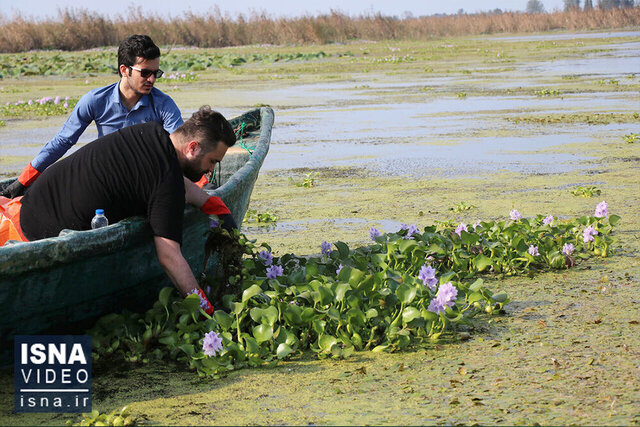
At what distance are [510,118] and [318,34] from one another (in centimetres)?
3361

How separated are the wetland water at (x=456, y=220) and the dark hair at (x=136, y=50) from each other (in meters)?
1.74

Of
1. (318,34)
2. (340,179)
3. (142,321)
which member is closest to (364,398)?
(142,321)

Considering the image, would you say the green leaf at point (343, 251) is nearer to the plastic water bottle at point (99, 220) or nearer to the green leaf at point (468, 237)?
the green leaf at point (468, 237)

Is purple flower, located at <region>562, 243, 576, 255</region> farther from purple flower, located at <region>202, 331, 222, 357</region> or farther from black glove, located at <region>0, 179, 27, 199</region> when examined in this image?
black glove, located at <region>0, 179, 27, 199</region>

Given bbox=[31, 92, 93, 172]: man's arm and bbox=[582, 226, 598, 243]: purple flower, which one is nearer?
bbox=[31, 92, 93, 172]: man's arm

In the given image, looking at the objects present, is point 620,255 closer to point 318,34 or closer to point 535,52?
point 535,52

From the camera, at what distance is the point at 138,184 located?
4.15 meters

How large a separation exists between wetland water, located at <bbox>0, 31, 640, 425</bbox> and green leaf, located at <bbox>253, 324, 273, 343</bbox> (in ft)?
0.47

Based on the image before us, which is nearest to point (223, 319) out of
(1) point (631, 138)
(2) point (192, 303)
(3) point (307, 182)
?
(2) point (192, 303)

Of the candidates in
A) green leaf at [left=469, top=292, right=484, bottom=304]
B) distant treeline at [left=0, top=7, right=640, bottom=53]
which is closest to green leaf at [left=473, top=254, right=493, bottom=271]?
green leaf at [left=469, top=292, right=484, bottom=304]

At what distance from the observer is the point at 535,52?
115 ft

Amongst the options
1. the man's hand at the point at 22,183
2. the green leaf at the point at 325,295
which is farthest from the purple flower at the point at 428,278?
the man's hand at the point at 22,183

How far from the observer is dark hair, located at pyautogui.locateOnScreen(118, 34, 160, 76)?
17.3 feet

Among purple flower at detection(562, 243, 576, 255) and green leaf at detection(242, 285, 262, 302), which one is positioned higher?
green leaf at detection(242, 285, 262, 302)
